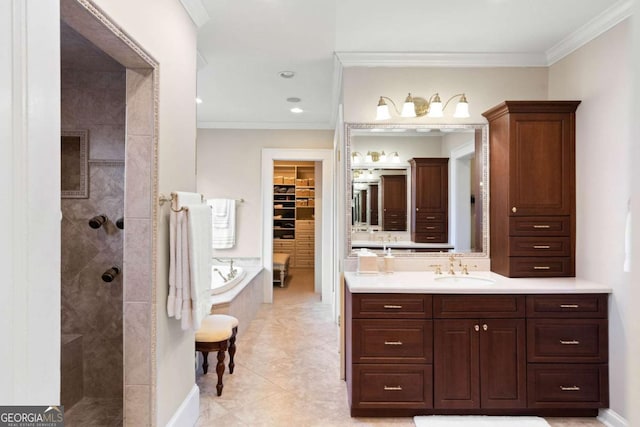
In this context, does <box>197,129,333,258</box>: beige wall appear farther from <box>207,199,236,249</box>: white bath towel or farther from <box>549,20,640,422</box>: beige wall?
<box>549,20,640,422</box>: beige wall

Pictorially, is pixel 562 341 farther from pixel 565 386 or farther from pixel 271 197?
pixel 271 197

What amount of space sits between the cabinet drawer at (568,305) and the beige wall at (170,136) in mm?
A: 2200

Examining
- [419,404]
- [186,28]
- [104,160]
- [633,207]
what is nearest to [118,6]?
[186,28]

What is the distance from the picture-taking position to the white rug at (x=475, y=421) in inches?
92.0

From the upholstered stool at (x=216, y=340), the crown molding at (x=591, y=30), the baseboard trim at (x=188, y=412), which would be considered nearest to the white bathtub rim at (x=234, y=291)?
the upholstered stool at (x=216, y=340)

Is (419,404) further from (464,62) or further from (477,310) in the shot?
(464,62)

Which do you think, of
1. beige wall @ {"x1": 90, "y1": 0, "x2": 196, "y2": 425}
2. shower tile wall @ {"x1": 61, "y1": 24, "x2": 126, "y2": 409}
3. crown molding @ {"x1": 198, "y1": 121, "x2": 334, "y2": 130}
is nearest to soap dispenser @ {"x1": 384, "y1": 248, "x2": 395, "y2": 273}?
beige wall @ {"x1": 90, "y1": 0, "x2": 196, "y2": 425}

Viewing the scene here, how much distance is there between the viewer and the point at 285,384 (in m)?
2.93

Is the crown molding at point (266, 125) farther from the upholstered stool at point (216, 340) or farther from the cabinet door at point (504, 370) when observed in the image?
the cabinet door at point (504, 370)

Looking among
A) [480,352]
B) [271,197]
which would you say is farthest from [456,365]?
[271,197]

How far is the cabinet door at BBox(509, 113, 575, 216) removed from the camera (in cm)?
273

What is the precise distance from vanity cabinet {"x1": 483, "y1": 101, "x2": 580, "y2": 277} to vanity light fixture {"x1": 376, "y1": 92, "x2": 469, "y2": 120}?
0.87 feet

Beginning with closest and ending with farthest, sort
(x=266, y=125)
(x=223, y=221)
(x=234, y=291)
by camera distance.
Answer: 1. (x=234, y=291)
2. (x=223, y=221)
3. (x=266, y=125)

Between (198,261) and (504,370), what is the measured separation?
2.02 meters
